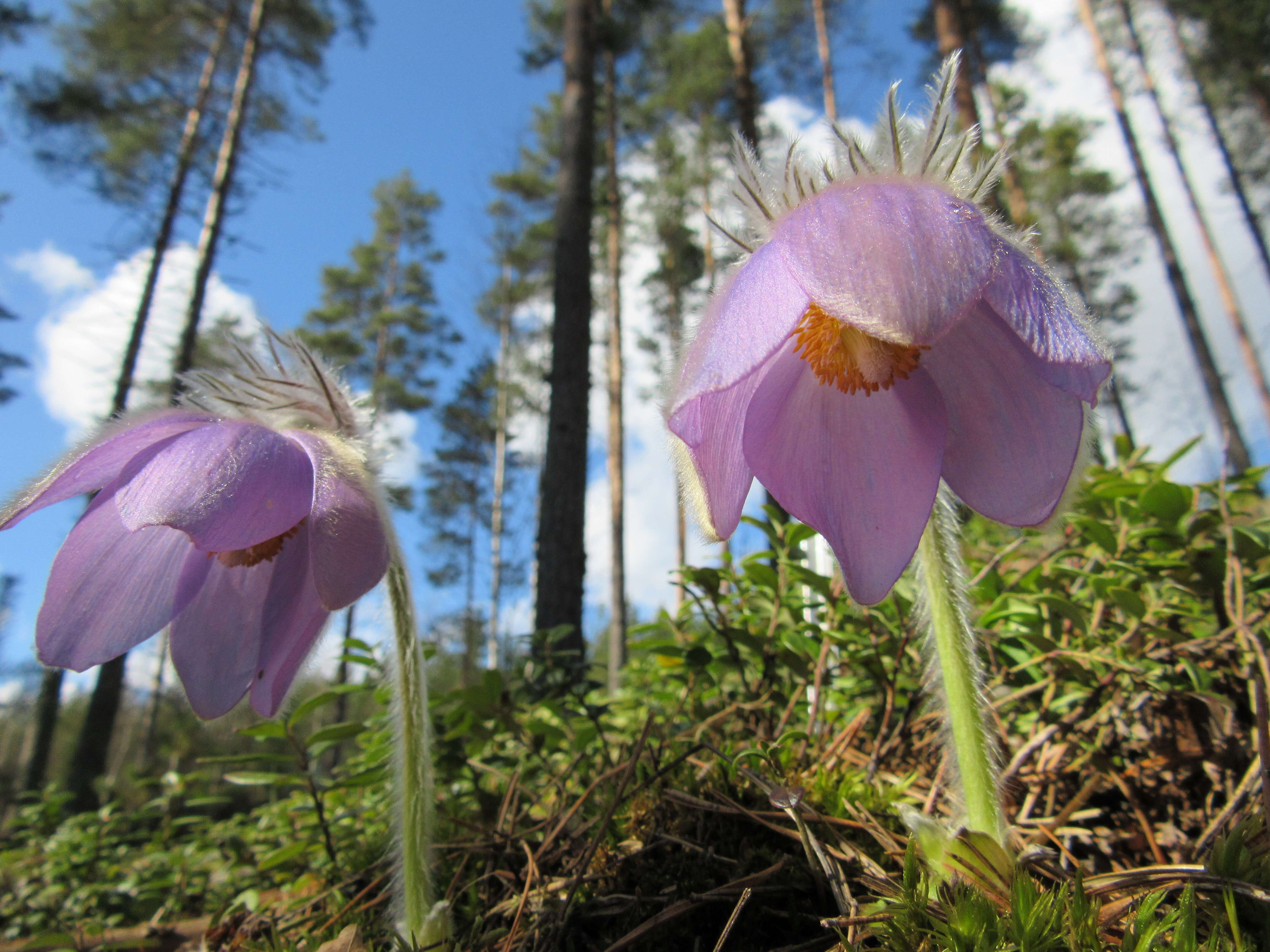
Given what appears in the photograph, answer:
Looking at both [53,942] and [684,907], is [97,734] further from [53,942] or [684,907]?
[684,907]

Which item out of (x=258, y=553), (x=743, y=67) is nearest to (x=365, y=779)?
(x=258, y=553)

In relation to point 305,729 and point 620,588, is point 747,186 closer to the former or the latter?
point 620,588

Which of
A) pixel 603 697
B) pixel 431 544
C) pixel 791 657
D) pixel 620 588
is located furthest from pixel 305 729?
pixel 791 657

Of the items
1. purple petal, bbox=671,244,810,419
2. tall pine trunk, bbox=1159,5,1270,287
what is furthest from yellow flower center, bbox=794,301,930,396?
tall pine trunk, bbox=1159,5,1270,287

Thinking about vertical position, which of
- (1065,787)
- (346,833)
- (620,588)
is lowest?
(346,833)

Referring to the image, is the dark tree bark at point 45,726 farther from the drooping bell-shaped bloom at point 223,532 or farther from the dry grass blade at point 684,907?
the dry grass blade at point 684,907
